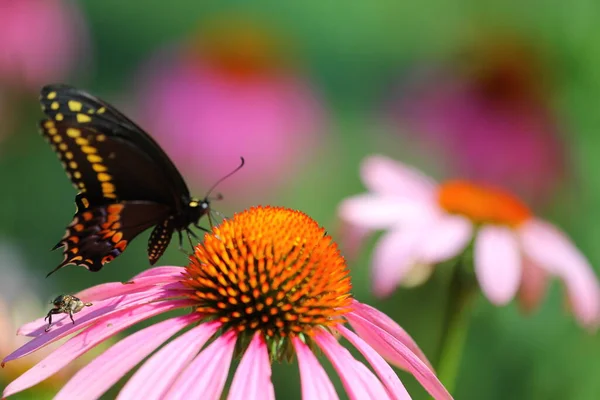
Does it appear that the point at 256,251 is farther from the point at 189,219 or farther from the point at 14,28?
the point at 14,28

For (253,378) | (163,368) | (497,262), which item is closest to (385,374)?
(253,378)

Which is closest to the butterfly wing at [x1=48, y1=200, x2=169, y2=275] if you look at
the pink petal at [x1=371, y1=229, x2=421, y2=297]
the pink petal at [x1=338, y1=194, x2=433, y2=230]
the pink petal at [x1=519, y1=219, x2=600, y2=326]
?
the pink petal at [x1=371, y1=229, x2=421, y2=297]

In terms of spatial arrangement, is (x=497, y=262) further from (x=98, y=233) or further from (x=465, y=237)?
(x=98, y=233)

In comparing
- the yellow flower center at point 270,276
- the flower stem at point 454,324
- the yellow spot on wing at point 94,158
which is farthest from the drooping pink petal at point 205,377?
the flower stem at point 454,324

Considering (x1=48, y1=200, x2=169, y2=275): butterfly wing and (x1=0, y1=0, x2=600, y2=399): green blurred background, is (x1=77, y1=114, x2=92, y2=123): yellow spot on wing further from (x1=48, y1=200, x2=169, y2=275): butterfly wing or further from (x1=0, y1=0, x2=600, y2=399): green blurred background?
(x1=0, y1=0, x2=600, y2=399): green blurred background

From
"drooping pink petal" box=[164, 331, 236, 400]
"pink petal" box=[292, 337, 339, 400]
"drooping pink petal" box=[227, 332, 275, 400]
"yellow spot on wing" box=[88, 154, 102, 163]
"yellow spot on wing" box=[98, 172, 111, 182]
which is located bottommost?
"pink petal" box=[292, 337, 339, 400]
